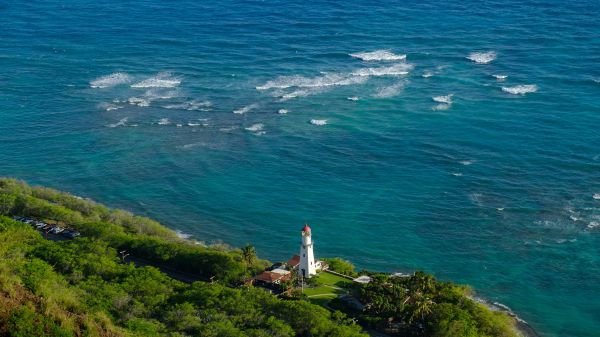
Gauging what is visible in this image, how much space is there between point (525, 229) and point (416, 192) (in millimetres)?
16874

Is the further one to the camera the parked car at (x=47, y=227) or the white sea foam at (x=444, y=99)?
the white sea foam at (x=444, y=99)

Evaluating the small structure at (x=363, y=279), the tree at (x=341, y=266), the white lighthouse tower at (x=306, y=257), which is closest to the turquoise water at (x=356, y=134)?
the tree at (x=341, y=266)

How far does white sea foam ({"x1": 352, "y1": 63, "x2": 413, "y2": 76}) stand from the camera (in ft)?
528

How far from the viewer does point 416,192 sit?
118m

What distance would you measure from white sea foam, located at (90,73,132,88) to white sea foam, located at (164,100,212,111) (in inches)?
700

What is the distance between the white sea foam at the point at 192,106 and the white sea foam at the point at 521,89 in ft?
175

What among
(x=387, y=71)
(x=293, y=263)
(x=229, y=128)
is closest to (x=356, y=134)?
(x=229, y=128)

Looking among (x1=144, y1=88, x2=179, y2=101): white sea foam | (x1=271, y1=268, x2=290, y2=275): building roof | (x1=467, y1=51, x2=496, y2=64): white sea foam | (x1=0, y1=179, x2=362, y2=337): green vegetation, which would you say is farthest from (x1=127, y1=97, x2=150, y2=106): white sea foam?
(x1=271, y1=268, x2=290, y2=275): building roof

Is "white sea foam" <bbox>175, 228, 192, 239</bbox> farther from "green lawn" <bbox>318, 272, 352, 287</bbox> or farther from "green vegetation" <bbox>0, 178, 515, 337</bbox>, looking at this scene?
"green lawn" <bbox>318, 272, 352, 287</bbox>

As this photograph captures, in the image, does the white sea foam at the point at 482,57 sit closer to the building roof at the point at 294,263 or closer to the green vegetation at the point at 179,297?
the green vegetation at the point at 179,297

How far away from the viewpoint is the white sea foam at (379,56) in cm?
16812

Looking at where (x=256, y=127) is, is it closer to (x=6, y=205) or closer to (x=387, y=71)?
(x=387, y=71)

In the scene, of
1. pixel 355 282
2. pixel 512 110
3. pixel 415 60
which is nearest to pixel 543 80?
pixel 512 110

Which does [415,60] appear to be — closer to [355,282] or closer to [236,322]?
[355,282]
